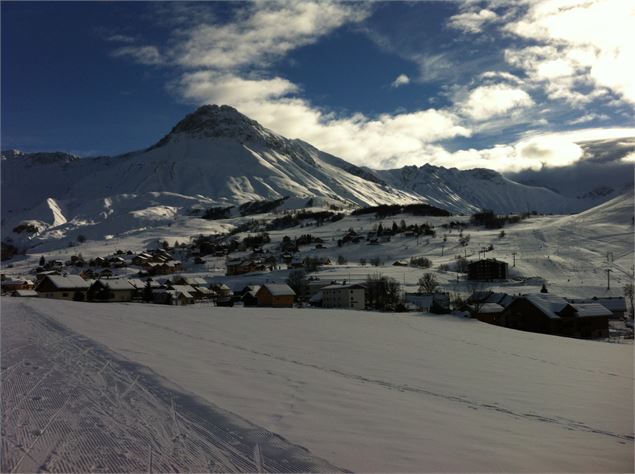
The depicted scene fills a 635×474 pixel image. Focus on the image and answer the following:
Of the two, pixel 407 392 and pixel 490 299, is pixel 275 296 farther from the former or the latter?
pixel 407 392

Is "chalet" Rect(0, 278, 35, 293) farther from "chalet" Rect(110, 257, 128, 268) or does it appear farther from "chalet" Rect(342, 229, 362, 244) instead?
"chalet" Rect(342, 229, 362, 244)

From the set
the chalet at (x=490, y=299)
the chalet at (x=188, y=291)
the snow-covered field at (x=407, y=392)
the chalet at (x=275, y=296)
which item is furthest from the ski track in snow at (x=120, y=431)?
the chalet at (x=188, y=291)

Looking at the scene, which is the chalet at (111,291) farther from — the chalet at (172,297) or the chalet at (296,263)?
the chalet at (296,263)

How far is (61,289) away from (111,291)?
5.32 metres

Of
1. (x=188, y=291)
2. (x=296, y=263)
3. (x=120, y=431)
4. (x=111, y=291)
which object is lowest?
(x=188, y=291)

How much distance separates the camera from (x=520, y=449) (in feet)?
28.1

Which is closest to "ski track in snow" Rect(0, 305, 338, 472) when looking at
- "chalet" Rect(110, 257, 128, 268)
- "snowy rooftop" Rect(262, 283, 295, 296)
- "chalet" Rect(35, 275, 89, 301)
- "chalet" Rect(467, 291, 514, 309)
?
"snowy rooftop" Rect(262, 283, 295, 296)

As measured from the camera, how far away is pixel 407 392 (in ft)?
41.4

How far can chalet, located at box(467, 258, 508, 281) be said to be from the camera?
90.6 m

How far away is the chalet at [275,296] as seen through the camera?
5366 cm

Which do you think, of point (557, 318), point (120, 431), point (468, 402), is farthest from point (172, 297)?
point (120, 431)

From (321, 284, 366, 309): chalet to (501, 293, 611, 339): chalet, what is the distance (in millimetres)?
21154

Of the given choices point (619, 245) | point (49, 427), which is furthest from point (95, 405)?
point (619, 245)

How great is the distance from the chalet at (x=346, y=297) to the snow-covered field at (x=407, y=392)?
35.0 meters
